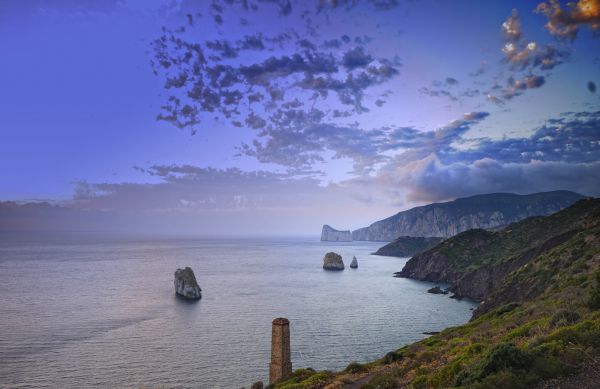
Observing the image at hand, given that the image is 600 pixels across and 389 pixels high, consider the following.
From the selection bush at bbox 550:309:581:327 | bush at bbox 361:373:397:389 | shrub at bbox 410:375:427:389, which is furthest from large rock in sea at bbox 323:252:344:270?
shrub at bbox 410:375:427:389

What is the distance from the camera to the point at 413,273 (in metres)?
159

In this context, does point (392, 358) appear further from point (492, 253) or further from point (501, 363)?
point (492, 253)

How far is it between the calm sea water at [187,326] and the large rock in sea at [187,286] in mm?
3628

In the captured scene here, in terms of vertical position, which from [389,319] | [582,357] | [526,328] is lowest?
[389,319]

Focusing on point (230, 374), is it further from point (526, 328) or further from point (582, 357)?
point (582, 357)

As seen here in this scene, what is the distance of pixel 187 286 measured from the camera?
104 meters

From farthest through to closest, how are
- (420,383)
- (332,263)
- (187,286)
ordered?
(332,263) < (187,286) < (420,383)

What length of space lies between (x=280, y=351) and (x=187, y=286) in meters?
70.4

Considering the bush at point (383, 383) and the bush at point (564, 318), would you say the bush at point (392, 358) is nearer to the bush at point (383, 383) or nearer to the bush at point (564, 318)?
the bush at point (383, 383)

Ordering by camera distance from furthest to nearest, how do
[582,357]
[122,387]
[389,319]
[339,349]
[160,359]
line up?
[389,319], [339,349], [160,359], [122,387], [582,357]

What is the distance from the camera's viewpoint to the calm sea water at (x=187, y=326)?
51031mm

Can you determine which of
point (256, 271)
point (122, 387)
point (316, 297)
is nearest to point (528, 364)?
point (122, 387)

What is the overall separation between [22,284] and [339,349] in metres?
111

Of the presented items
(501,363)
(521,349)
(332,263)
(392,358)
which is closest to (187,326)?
(392,358)
